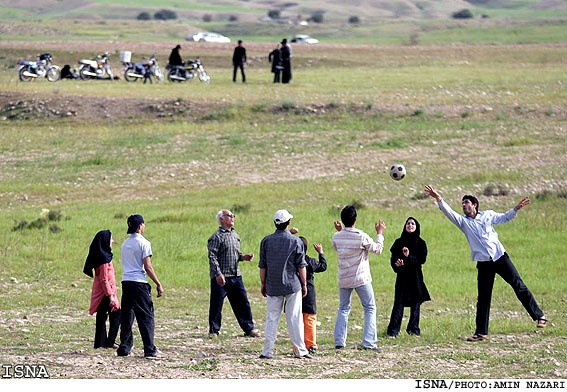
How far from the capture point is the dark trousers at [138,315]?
10.2 metres

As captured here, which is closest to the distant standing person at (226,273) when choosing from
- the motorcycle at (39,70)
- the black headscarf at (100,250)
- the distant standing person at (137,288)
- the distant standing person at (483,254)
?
the distant standing person at (137,288)

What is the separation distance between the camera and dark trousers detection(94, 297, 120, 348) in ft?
35.2

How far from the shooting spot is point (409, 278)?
1166 centimetres

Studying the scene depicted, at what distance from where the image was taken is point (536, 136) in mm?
29938

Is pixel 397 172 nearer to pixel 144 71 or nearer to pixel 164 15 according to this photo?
pixel 144 71

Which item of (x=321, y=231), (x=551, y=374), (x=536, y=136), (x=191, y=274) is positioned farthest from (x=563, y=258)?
(x=536, y=136)

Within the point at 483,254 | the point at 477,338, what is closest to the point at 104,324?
the point at 477,338

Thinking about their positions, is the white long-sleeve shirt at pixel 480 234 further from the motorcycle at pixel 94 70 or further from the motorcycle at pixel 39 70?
the motorcycle at pixel 94 70

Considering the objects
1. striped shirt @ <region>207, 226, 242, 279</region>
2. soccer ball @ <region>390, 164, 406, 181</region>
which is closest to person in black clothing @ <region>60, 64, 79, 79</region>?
soccer ball @ <region>390, 164, 406, 181</region>

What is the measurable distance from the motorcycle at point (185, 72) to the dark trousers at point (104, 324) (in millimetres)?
30207

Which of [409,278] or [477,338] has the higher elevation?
[409,278]

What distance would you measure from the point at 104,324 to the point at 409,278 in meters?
3.64

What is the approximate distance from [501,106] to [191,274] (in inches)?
806

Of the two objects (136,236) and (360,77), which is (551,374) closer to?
(136,236)
